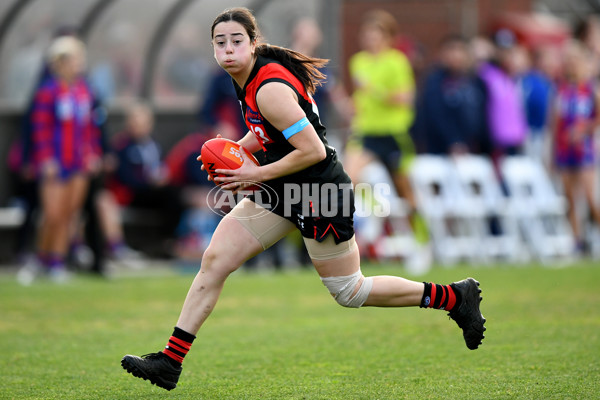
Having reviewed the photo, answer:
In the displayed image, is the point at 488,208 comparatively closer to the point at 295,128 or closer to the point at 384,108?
the point at 384,108

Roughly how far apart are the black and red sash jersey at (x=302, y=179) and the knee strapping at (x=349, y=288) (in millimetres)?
233

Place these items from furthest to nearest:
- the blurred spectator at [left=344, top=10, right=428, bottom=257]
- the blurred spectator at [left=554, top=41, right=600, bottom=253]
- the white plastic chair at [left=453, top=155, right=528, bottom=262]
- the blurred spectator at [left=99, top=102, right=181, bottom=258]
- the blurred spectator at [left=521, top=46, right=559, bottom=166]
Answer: the blurred spectator at [left=521, top=46, right=559, bottom=166] < the white plastic chair at [left=453, top=155, right=528, bottom=262] < the blurred spectator at [left=554, top=41, right=600, bottom=253] < the blurred spectator at [left=99, top=102, right=181, bottom=258] < the blurred spectator at [left=344, top=10, right=428, bottom=257]

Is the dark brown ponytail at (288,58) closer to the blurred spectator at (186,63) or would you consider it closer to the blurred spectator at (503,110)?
the blurred spectator at (186,63)

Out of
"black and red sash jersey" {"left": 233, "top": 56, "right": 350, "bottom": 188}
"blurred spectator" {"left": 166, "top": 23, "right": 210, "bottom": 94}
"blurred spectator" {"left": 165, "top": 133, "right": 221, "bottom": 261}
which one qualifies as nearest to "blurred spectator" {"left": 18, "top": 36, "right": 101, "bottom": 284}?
"blurred spectator" {"left": 165, "top": 133, "right": 221, "bottom": 261}

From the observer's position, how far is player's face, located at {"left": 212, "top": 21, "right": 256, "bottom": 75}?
4.87 meters

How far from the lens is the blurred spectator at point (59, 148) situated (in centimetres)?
1038

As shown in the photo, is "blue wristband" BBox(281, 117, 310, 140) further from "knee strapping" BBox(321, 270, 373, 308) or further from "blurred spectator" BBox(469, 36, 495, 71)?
"blurred spectator" BBox(469, 36, 495, 71)

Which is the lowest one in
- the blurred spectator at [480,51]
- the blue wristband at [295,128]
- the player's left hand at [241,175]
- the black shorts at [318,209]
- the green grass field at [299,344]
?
the green grass field at [299,344]

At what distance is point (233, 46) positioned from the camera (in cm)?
488

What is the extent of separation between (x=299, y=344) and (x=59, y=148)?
5.00 meters

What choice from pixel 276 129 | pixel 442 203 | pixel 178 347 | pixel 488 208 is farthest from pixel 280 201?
pixel 488 208

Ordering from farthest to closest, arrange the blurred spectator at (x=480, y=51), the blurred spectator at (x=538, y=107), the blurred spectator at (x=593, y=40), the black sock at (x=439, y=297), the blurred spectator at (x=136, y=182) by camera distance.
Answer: the blurred spectator at (x=593, y=40)
the blurred spectator at (x=538, y=107)
the blurred spectator at (x=480, y=51)
the blurred spectator at (x=136, y=182)
the black sock at (x=439, y=297)

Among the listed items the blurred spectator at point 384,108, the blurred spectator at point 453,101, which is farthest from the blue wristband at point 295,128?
the blurred spectator at point 453,101

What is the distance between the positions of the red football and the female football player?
5 centimetres
